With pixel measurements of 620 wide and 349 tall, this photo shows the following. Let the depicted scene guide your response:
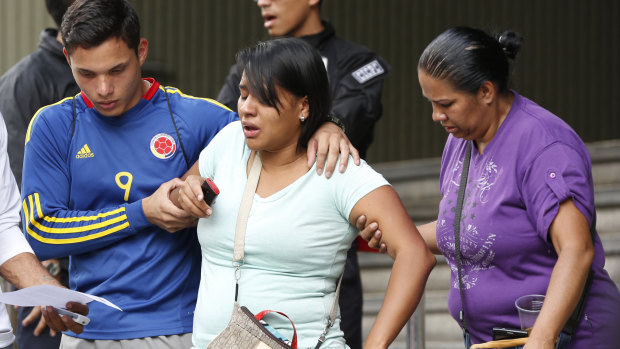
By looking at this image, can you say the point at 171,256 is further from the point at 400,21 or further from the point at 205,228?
the point at 400,21

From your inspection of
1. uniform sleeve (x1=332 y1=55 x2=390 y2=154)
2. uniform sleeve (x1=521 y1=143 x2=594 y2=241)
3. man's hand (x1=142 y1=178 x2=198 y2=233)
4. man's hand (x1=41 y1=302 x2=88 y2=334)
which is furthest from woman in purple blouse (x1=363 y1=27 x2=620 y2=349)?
uniform sleeve (x1=332 y1=55 x2=390 y2=154)

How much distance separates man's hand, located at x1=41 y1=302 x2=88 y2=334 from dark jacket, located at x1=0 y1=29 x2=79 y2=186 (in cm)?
122

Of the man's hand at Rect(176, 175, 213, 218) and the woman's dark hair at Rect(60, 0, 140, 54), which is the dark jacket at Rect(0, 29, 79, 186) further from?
the man's hand at Rect(176, 175, 213, 218)

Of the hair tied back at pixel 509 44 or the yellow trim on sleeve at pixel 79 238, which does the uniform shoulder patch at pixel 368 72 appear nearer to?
the hair tied back at pixel 509 44

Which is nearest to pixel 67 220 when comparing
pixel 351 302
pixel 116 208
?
pixel 116 208

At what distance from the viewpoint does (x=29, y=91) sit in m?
3.82

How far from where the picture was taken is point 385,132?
913 cm

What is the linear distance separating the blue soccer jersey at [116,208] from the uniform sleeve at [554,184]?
3.30ft

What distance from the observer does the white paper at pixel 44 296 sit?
7.91 ft

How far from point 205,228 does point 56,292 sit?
430mm

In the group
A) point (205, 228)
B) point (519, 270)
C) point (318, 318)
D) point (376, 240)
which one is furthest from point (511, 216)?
point (205, 228)

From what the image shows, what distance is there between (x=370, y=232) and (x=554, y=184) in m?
0.50

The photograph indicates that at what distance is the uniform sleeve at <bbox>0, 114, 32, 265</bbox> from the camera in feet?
8.64

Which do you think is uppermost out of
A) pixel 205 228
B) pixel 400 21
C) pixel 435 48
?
pixel 435 48
